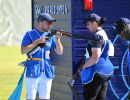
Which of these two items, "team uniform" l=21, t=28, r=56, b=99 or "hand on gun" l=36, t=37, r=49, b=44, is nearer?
"hand on gun" l=36, t=37, r=49, b=44

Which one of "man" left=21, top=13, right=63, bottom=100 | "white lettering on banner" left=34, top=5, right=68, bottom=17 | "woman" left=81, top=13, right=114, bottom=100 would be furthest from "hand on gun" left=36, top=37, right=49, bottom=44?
"white lettering on banner" left=34, top=5, right=68, bottom=17

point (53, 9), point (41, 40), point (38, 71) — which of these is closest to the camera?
point (41, 40)

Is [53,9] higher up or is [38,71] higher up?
[53,9]

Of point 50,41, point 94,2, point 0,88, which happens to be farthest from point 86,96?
point 0,88

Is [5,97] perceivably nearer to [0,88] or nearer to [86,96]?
[0,88]

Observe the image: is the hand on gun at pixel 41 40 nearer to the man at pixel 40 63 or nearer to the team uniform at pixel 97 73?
the man at pixel 40 63

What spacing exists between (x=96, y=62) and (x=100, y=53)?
0.45ft

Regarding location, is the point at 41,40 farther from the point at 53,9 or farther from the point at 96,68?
the point at 53,9

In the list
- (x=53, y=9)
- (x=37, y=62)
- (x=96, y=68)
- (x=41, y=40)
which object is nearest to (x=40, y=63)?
(x=37, y=62)

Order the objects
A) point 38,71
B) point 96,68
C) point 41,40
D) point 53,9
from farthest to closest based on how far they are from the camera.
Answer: point 53,9 < point 38,71 < point 41,40 < point 96,68

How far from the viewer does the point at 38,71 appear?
8461mm

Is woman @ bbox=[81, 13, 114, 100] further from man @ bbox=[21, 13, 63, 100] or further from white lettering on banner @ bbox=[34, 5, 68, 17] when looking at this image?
white lettering on banner @ bbox=[34, 5, 68, 17]

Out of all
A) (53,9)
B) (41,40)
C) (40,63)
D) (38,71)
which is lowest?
(38,71)

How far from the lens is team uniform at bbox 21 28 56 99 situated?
8.47 metres
